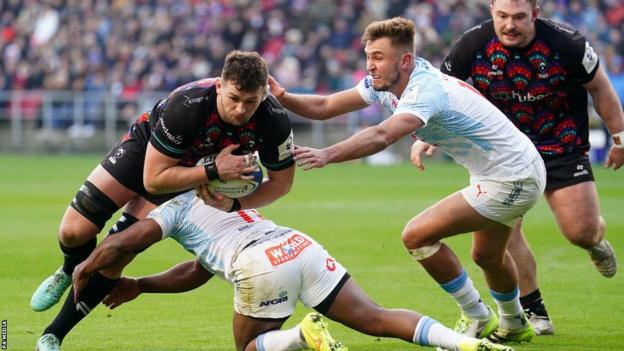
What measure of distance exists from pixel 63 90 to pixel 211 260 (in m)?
25.4

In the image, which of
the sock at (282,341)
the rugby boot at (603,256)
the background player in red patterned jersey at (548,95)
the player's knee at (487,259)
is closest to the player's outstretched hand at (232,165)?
the sock at (282,341)

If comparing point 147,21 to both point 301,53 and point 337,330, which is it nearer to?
point 301,53

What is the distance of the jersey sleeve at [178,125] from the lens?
752 cm

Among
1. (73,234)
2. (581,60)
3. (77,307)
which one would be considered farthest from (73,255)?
(581,60)

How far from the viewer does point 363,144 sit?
743cm

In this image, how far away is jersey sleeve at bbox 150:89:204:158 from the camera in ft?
24.7

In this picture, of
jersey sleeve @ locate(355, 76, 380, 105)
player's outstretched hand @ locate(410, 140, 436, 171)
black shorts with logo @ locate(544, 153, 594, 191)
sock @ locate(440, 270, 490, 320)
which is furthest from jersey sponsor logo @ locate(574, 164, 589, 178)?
jersey sleeve @ locate(355, 76, 380, 105)

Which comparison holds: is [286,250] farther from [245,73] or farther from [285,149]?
[245,73]

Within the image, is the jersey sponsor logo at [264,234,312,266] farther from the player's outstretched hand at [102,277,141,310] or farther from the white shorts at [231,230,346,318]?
the player's outstretched hand at [102,277,141,310]

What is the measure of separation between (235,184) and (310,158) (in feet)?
2.55

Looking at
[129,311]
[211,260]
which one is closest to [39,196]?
[129,311]

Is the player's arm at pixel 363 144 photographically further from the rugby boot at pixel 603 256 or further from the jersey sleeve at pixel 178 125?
the rugby boot at pixel 603 256

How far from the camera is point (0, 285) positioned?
449 inches

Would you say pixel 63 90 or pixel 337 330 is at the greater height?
pixel 337 330
